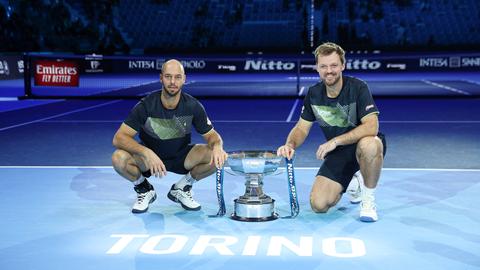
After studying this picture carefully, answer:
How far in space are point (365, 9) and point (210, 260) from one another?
31.8m

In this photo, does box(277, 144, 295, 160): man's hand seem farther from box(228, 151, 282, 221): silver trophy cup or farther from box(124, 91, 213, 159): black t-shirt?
box(124, 91, 213, 159): black t-shirt

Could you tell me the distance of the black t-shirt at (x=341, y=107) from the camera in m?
5.82

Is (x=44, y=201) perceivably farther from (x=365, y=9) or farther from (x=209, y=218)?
(x=365, y=9)

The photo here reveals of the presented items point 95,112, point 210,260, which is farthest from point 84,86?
point 210,260

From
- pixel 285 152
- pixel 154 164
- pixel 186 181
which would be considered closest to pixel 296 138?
pixel 285 152

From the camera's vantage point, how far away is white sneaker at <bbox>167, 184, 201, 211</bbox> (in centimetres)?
603

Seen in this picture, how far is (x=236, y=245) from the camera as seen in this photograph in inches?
193

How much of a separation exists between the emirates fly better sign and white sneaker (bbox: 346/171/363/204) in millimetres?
12890

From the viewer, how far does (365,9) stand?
1375 inches

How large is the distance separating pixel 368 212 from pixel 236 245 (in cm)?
123

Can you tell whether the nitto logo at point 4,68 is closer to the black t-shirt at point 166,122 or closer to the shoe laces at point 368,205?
the black t-shirt at point 166,122

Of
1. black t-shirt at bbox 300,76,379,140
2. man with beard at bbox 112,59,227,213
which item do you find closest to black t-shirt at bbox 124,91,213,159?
man with beard at bbox 112,59,227,213

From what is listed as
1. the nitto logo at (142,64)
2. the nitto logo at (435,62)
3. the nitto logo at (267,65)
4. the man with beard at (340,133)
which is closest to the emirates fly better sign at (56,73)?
the nitto logo at (142,64)

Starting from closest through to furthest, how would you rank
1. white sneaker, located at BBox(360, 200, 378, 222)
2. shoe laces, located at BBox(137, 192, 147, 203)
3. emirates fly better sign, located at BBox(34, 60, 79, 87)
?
white sneaker, located at BBox(360, 200, 378, 222) < shoe laces, located at BBox(137, 192, 147, 203) < emirates fly better sign, located at BBox(34, 60, 79, 87)
